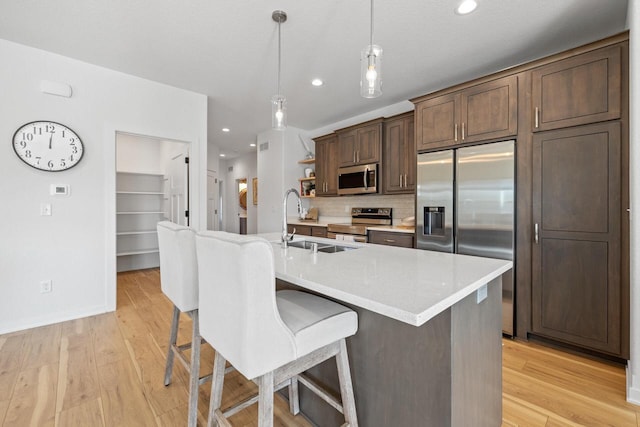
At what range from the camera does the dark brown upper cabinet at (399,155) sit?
12.2ft

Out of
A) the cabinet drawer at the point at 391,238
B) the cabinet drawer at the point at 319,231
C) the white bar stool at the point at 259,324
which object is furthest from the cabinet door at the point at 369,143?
the white bar stool at the point at 259,324

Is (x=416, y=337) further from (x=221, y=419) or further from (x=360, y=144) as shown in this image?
(x=360, y=144)

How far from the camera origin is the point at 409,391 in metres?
1.08

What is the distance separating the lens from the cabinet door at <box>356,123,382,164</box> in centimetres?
405

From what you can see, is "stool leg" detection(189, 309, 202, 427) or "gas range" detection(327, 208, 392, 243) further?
"gas range" detection(327, 208, 392, 243)

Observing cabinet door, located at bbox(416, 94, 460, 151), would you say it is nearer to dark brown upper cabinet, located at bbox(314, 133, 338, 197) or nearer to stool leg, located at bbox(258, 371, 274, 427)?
dark brown upper cabinet, located at bbox(314, 133, 338, 197)

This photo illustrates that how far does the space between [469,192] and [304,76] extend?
7.14 ft

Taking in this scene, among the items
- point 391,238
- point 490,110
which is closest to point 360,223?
point 391,238

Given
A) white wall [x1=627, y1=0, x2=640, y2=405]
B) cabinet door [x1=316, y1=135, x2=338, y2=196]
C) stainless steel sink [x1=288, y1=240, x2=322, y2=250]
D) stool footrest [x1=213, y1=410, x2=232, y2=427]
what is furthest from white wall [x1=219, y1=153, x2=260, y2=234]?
white wall [x1=627, y1=0, x2=640, y2=405]

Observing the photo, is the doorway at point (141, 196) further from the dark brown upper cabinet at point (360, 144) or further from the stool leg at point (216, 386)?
the stool leg at point (216, 386)

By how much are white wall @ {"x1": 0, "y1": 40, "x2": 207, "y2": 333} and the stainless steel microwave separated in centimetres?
249

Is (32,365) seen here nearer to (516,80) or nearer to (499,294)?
(499,294)

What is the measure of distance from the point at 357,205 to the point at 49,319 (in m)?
4.04

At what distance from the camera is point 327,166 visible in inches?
193
